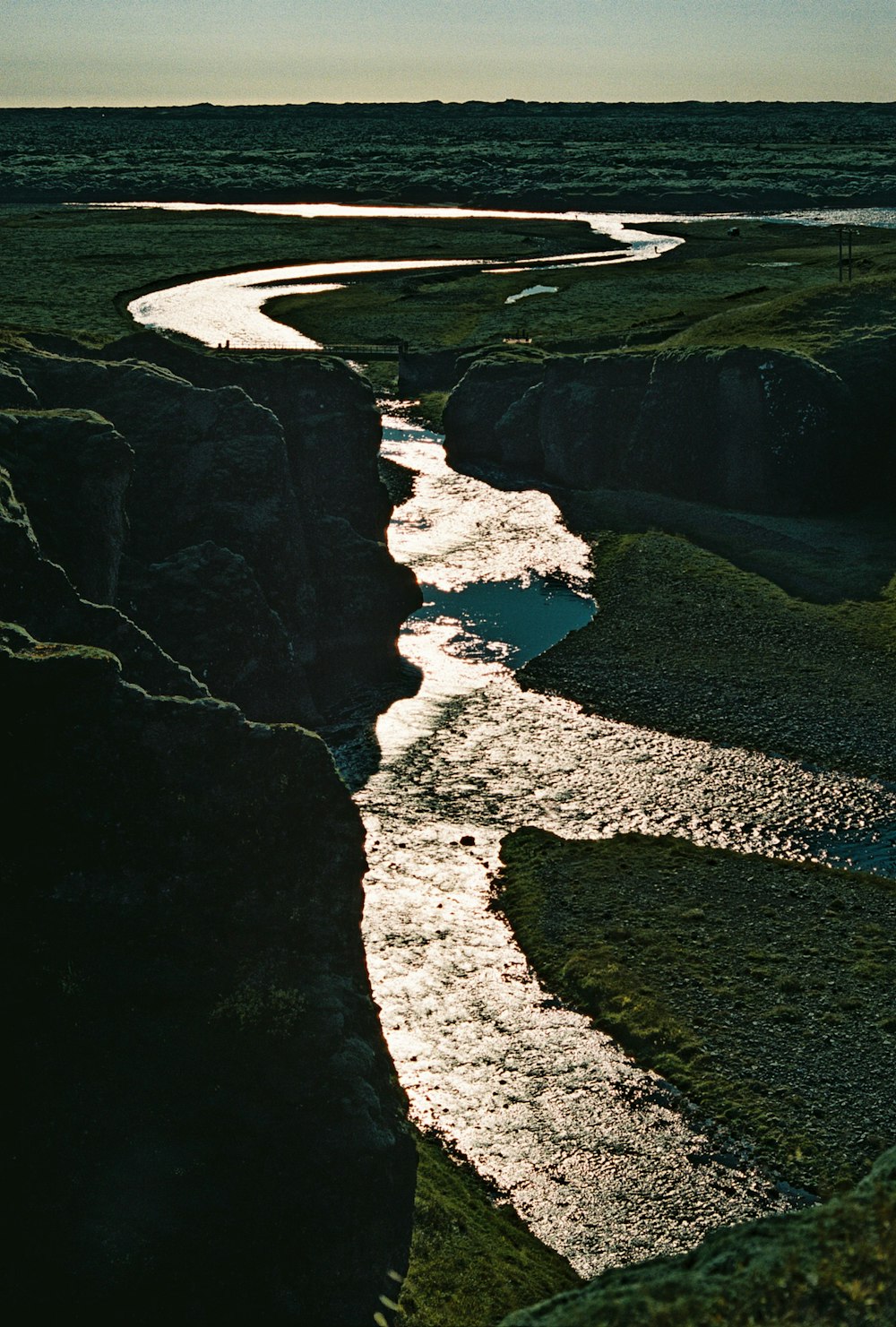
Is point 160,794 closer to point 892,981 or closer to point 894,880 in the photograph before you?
point 892,981

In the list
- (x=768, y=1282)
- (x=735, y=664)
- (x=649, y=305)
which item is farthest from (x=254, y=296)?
(x=768, y=1282)

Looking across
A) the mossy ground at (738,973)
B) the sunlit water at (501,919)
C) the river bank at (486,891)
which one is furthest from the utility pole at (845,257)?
the mossy ground at (738,973)

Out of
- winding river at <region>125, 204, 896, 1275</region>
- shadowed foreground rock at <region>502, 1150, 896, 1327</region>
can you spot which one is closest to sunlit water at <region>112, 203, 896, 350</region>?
winding river at <region>125, 204, 896, 1275</region>

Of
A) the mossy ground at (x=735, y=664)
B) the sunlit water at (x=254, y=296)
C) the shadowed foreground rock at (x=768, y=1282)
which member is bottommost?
the mossy ground at (x=735, y=664)

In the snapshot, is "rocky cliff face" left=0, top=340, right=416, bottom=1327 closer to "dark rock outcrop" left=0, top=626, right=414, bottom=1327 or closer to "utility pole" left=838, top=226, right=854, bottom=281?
"dark rock outcrop" left=0, top=626, right=414, bottom=1327

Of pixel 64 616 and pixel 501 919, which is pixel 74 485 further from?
pixel 501 919

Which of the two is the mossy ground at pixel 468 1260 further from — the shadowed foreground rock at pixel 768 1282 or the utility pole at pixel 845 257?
→ the utility pole at pixel 845 257
